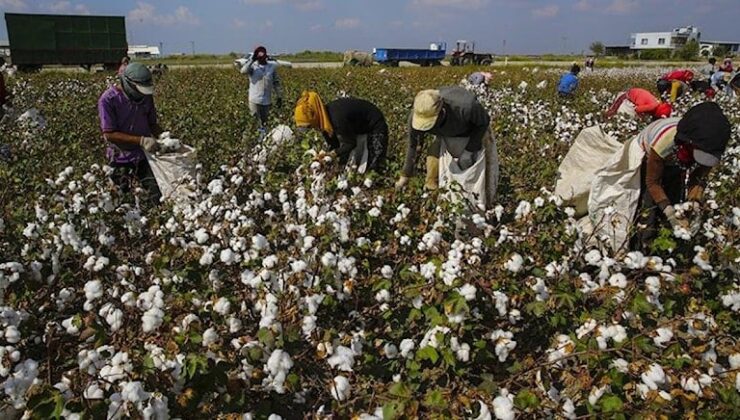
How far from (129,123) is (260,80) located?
3.01m

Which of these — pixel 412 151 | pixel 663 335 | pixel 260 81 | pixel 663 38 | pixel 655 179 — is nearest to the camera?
pixel 663 335

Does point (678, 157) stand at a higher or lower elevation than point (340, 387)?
higher

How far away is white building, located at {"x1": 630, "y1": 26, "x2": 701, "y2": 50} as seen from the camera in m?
70.3

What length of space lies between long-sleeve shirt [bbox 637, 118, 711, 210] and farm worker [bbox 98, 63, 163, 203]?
279cm

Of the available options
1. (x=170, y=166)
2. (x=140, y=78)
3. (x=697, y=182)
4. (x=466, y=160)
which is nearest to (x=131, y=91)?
(x=140, y=78)

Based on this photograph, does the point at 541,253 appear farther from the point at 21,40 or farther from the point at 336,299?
the point at 21,40

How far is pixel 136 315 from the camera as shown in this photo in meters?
1.86

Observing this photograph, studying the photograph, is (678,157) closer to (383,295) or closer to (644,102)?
(383,295)

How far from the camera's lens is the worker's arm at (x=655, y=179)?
2887 mm

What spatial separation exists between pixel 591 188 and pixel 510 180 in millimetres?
1308

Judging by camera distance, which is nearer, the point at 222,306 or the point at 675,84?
the point at 222,306

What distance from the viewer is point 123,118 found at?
3.43m

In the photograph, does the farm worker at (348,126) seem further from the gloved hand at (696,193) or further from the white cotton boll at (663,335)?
the white cotton boll at (663,335)

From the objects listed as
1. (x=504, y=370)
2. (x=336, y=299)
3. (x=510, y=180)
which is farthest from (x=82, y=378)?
(x=510, y=180)
